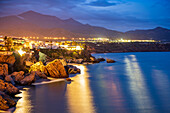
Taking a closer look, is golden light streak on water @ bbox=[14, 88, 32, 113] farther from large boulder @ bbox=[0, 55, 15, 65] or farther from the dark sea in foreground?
large boulder @ bbox=[0, 55, 15, 65]

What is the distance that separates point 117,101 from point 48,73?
11.3m

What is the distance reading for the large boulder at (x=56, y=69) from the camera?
84.7 feet

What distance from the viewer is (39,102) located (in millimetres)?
16469

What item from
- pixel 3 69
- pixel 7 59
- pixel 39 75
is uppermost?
pixel 7 59

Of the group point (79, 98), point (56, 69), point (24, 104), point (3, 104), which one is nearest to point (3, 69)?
point (56, 69)

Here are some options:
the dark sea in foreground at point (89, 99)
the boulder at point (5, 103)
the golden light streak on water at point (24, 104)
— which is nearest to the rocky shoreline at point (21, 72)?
the golden light streak on water at point (24, 104)

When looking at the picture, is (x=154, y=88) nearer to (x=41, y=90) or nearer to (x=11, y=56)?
(x=41, y=90)

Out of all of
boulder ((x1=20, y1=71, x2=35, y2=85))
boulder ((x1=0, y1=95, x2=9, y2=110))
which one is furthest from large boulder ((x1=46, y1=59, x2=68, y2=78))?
boulder ((x1=0, y1=95, x2=9, y2=110))

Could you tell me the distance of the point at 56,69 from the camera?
26.0 meters

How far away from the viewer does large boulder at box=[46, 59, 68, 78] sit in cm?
2581

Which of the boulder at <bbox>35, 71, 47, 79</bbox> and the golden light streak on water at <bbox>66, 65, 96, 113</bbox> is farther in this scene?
the boulder at <bbox>35, 71, 47, 79</bbox>

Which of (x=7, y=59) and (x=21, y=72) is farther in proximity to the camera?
(x=7, y=59)

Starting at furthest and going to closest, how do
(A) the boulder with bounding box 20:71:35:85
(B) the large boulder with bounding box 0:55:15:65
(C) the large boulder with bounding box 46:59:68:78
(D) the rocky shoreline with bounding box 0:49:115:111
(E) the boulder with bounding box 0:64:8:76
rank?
(C) the large boulder with bounding box 46:59:68:78 → (B) the large boulder with bounding box 0:55:15:65 → (E) the boulder with bounding box 0:64:8:76 → (A) the boulder with bounding box 20:71:35:85 → (D) the rocky shoreline with bounding box 0:49:115:111

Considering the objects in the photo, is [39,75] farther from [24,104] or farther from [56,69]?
[24,104]
